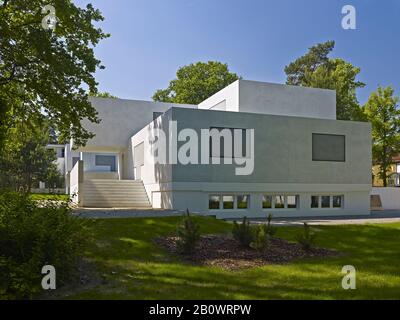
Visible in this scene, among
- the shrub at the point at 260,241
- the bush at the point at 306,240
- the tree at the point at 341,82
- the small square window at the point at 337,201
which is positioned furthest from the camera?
the tree at the point at 341,82

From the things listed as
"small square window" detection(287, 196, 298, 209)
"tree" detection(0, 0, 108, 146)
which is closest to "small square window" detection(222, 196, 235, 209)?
"small square window" detection(287, 196, 298, 209)

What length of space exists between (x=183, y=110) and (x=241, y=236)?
1113cm

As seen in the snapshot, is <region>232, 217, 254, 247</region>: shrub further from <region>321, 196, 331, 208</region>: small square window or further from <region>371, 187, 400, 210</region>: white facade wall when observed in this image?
<region>371, 187, 400, 210</region>: white facade wall

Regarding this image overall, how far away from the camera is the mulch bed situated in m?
9.39

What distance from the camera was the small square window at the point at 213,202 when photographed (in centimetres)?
2112

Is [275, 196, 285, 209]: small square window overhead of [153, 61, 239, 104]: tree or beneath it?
beneath

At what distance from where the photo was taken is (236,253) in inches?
402

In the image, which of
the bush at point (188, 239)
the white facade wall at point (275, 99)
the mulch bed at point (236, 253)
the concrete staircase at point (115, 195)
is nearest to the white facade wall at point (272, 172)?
the concrete staircase at point (115, 195)

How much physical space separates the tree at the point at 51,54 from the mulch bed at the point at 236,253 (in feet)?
35.1

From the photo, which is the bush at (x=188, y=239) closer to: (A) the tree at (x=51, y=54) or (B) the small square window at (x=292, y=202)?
(A) the tree at (x=51, y=54)

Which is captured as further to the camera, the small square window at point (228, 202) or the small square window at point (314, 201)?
the small square window at point (314, 201)

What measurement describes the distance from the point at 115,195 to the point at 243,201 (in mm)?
8017

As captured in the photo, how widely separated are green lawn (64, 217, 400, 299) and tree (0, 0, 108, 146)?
9.06m
